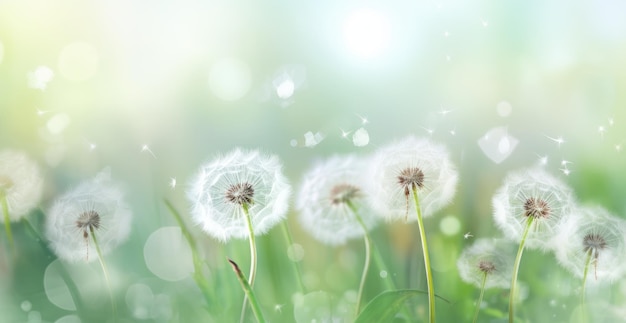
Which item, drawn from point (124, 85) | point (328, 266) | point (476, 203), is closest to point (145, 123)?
point (124, 85)

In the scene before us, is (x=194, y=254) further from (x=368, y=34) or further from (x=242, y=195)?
(x=368, y=34)

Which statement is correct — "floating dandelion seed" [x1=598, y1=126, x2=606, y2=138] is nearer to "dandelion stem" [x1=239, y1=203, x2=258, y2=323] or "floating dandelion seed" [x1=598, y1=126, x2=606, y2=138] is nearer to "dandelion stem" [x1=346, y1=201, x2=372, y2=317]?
"dandelion stem" [x1=346, y1=201, x2=372, y2=317]

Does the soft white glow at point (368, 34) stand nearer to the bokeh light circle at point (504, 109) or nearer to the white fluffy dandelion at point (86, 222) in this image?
the bokeh light circle at point (504, 109)

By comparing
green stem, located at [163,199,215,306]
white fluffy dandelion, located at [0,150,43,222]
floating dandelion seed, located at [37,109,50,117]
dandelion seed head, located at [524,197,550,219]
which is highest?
floating dandelion seed, located at [37,109,50,117]

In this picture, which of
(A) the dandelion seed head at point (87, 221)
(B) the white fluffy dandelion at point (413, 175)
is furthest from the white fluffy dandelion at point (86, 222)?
(B) the white fluffy dandelion at point (413, 175)

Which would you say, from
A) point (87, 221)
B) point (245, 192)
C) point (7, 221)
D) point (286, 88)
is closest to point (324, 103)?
point (286, 88)

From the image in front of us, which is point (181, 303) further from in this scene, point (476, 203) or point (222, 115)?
point (476, 203)

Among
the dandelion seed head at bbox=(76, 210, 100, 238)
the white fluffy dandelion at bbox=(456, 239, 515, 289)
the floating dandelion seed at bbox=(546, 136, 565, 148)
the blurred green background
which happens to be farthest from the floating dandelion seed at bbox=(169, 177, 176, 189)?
the floating dandelion seed at bbox=(546, 136, 565, 148)
